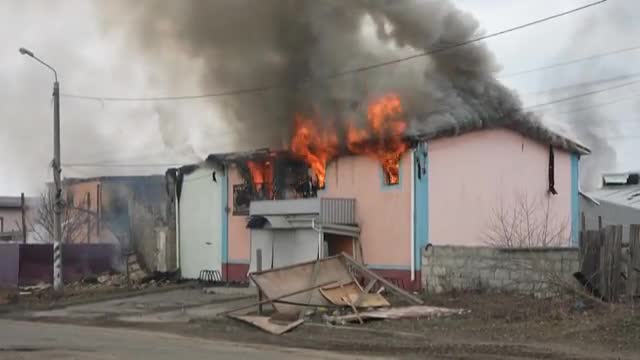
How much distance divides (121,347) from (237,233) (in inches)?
561

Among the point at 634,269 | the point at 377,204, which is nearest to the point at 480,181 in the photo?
the point at 377,204

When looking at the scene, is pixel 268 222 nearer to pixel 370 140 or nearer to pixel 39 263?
pixel 370 140

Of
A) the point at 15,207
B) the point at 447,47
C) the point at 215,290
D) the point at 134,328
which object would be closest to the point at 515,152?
the point at 447,47

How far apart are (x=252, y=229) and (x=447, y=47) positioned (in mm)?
8637

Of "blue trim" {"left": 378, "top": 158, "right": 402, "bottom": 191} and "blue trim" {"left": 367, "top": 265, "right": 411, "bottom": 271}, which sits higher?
"blue trim" {"left": 378, "top": 158, "right": 402, "bottom": 191}

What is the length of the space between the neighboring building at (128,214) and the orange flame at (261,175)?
5.15 m

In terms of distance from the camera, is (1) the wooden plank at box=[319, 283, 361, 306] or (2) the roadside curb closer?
(1) the wooden plank at box=[319, 283, 361, 306]

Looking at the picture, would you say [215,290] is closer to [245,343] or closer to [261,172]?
[261,172]

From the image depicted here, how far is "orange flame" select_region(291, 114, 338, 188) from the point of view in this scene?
24828 millimetres

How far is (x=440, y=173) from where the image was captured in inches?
894

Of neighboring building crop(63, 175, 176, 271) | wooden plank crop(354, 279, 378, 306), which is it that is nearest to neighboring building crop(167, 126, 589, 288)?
wooden plank crop(354, 279, 378, 306)

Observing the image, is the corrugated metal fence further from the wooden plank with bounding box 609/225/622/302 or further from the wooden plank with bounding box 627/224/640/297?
the wooden plank with bounding box 627/224/640/297

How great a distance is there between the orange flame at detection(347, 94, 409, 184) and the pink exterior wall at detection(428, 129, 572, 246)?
0.98m

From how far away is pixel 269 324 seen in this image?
55.0 ft
